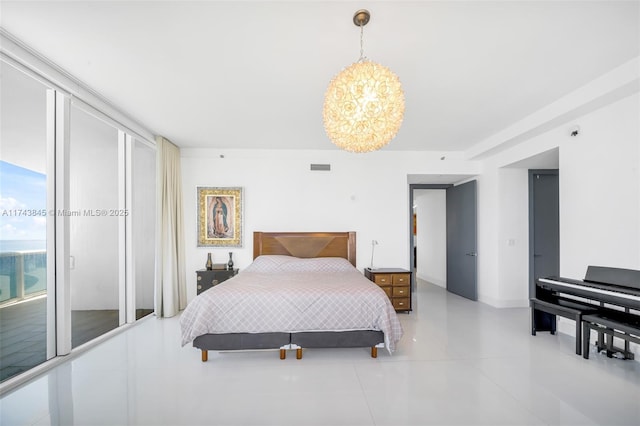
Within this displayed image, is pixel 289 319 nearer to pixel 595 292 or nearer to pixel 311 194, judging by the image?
pixel 311 194

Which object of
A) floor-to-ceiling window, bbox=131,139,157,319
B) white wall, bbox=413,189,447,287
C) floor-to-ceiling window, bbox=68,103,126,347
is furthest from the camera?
white wall, bbox=413,189,447,287

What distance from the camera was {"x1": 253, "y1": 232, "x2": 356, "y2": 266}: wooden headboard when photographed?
470cm

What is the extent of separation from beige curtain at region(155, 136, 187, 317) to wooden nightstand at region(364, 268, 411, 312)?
3.14 meters

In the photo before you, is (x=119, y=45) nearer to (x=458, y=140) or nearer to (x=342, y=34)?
(x=342, y=34)

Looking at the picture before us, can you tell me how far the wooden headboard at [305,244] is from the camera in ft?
15.4

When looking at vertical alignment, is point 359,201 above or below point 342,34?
below

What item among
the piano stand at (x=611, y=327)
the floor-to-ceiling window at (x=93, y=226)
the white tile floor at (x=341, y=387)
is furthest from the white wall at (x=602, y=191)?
the floor-to-ceiling window at (x=93, y=226)

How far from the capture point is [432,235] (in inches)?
279

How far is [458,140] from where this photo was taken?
14.9 feet

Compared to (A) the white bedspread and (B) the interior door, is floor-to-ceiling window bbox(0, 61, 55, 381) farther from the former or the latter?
(B) the interior door

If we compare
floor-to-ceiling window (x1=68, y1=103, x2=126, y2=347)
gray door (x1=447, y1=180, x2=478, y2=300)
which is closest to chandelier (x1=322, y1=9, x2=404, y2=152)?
floor-to-ceiling window (x1=68, y1=103, x2=126, y2=347)

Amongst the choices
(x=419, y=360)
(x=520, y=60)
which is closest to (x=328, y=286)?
(x=419, y=360)

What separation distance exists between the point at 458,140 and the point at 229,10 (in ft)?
12.9

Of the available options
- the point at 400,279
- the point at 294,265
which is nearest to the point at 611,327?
the point at 400,279
